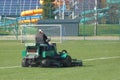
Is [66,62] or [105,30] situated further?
[105,30]

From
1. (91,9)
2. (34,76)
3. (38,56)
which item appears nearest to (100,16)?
(91,9)

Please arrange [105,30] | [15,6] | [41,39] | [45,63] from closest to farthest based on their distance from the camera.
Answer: [45,63] < [41,39] < [105,30] < [15,6]

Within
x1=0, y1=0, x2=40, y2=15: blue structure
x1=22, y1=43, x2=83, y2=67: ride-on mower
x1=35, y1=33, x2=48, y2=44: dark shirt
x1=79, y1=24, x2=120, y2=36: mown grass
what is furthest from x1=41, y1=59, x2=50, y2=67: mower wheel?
x1=0, y1=0, x2=40, y2=15: blue structure

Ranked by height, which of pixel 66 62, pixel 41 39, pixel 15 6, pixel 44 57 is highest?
pixel 15 6

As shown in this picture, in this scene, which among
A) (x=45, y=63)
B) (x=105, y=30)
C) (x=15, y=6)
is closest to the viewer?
(x=45, y=63)

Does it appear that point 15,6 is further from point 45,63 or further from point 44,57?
point 45,63

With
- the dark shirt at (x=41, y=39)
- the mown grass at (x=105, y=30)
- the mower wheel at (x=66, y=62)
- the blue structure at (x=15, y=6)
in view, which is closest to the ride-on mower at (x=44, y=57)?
the mower wheel at (x=66, y=62)

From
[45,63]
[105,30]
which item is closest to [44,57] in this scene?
[45,63]

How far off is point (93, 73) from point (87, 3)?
49780 millimetres

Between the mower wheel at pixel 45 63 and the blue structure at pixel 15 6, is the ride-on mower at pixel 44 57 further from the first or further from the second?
the blue structure at pixel 15 6

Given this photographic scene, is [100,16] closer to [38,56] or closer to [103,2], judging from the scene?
[103,2]

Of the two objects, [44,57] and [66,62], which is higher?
[44,57]

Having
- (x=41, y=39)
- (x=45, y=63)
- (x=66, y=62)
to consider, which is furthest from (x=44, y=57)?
(x=66, y=62)

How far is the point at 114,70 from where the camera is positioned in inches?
709
